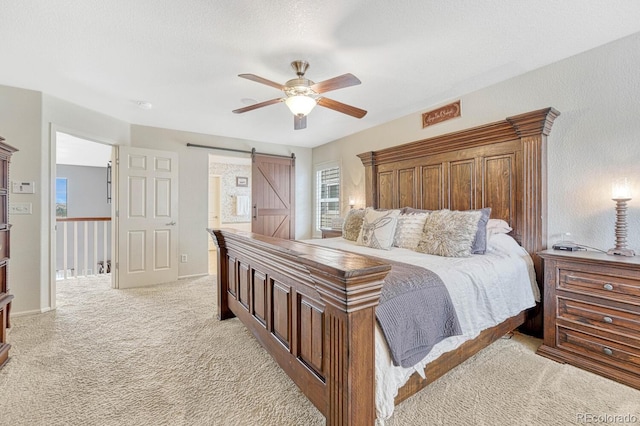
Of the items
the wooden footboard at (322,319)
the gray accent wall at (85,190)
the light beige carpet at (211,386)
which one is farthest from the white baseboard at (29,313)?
the gray accent wall at (85,190)

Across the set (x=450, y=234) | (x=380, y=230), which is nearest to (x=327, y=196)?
(x=380, y=230)

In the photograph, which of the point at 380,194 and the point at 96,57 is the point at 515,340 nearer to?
the point at 380,194

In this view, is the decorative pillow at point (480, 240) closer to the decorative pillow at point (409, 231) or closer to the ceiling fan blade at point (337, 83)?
the decorative pillow at point (409, 231)

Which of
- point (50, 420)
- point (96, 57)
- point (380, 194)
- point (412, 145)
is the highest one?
point (96, 57)

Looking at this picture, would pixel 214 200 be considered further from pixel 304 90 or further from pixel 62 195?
pixel 304 90

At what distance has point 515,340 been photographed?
7.79 ft

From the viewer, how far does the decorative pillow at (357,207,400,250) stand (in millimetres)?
2711

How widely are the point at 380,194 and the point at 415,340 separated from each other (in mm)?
2818

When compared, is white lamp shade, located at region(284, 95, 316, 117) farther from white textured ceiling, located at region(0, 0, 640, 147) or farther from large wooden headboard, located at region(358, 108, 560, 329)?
large wooden headboard, located at region(358, 108, 560, 329)

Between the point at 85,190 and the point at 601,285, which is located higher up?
the point at 85,190

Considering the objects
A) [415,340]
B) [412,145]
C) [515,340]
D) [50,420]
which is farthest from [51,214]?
[515,340]

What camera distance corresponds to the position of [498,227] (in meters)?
2.60

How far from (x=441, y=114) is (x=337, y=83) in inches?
71.2

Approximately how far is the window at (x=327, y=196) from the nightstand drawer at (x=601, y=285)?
338 centimetres
